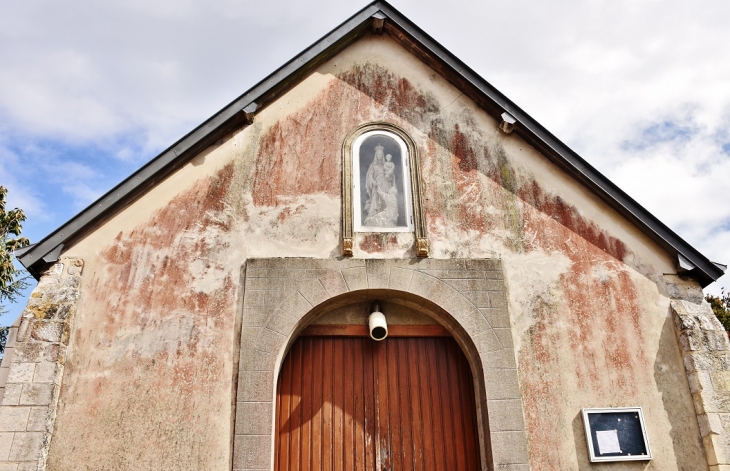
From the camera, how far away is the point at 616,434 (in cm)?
615

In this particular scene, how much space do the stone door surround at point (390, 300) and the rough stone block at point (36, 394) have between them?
186 centimetres

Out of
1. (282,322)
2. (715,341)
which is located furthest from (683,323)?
(282,322)

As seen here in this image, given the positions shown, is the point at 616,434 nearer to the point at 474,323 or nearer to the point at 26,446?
the point at 474,323

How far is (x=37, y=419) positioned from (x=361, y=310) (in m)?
3.49

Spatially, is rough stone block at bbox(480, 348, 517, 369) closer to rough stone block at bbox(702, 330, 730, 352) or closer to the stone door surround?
the stone door surround

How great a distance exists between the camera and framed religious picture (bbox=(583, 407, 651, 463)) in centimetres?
605

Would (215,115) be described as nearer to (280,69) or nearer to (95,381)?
(280,69)

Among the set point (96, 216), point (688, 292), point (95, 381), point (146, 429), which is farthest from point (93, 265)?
point (688, 292)

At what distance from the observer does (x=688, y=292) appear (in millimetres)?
6914

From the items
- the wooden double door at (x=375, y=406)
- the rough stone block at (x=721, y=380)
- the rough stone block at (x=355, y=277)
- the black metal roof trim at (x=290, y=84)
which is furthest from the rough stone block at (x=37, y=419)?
Answer: the rough stone block at (x=721, y=380)

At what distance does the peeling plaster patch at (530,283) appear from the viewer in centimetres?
665

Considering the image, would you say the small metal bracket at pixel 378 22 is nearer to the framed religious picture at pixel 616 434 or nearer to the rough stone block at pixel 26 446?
the framed religious picture at pixel 616 434

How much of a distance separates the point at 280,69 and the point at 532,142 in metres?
3.39

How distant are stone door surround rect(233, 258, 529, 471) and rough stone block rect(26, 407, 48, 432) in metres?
1.85
